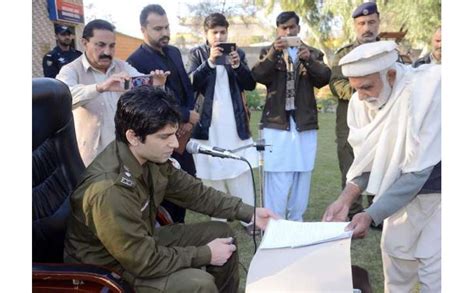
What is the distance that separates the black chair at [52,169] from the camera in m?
2.40

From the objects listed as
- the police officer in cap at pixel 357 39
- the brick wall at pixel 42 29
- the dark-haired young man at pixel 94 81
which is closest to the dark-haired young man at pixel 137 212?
the dark-haired young man at pixel 94 81

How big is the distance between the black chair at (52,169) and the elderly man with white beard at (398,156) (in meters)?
1.27

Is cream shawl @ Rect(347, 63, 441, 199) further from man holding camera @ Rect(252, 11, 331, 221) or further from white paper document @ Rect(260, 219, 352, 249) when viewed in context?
man holding camera @ Rect(252, 11, 331, 221)

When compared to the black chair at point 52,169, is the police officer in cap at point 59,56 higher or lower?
higher

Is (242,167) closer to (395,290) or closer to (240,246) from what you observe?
(240,246)

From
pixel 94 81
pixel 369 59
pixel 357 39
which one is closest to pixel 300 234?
pixel 369 59

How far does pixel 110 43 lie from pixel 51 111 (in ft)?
4.57

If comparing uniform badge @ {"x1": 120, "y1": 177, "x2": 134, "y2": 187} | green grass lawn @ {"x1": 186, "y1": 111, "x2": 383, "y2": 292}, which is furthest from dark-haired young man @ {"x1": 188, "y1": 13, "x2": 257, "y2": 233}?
uniform badge @ {"x1": 120, "y1": 177, "x2": 134, "y2": 187}

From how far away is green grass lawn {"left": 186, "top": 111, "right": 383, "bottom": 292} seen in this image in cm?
412

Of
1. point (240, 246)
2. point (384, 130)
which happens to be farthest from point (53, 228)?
point (240, 246)

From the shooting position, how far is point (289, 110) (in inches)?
186

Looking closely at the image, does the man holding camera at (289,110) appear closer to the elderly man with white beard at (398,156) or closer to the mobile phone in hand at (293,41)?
the mobile phone in hand at (293,41)

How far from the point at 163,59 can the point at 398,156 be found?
7.49ft

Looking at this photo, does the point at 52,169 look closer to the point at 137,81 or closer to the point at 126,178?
the point at 126,178
